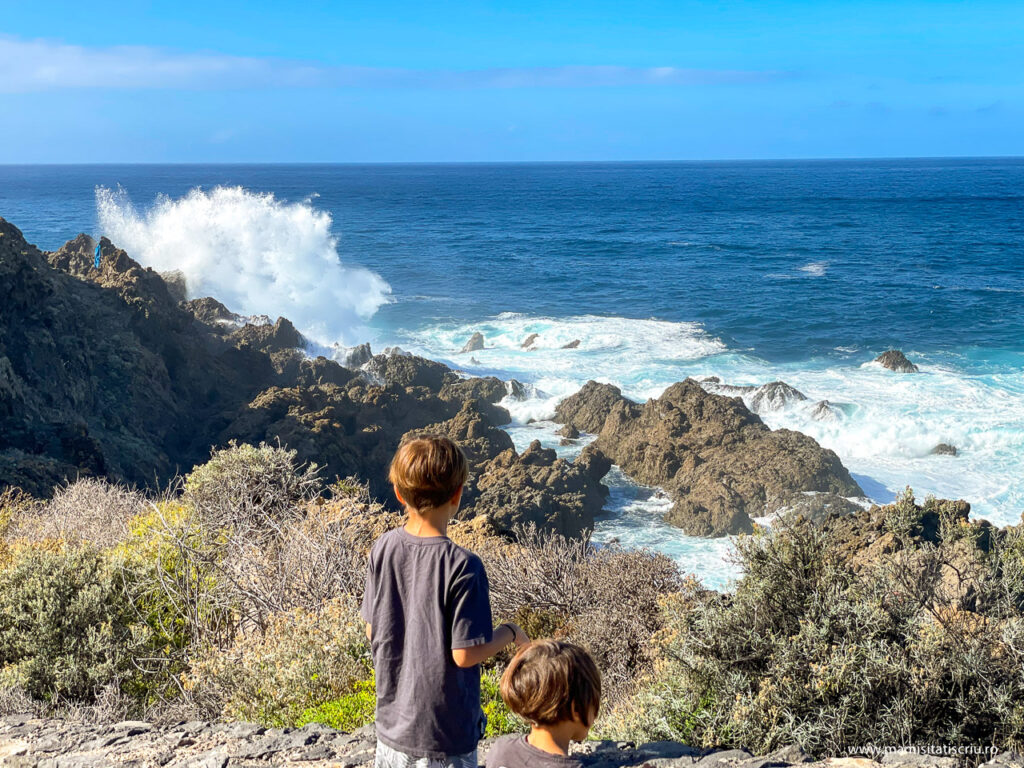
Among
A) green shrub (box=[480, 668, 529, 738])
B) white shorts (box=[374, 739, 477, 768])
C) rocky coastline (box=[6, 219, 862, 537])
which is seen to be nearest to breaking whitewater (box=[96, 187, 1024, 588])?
rocky coastline (box=[6, 219, 862, 537])

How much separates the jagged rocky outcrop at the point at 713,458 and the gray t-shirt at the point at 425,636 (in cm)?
1105

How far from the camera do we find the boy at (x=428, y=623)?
2314mm

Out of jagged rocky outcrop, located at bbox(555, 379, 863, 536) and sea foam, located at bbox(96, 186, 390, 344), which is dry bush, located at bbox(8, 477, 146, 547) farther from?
sea foam, located at bbox(96, 186, 390, 344)

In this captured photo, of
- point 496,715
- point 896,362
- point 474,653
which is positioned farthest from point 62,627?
point 896,362

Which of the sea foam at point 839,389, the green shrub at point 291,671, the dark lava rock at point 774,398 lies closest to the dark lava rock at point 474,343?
the sea foam at point 839,389

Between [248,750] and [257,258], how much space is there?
33120 mm

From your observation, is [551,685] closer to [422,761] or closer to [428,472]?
[422,761]

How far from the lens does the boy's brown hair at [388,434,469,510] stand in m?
2.30

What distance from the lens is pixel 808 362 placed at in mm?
23641

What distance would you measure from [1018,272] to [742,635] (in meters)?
41.1

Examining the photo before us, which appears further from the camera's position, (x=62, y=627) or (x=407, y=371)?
(x=407, y=371)

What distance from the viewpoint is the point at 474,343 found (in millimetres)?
26234

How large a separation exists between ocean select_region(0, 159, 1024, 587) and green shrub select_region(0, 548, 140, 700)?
25.8 ft

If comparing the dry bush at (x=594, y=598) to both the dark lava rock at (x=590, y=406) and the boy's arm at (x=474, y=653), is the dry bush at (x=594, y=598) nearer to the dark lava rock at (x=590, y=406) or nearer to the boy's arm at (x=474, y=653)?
the boy's arm at (x=474, y=653)
